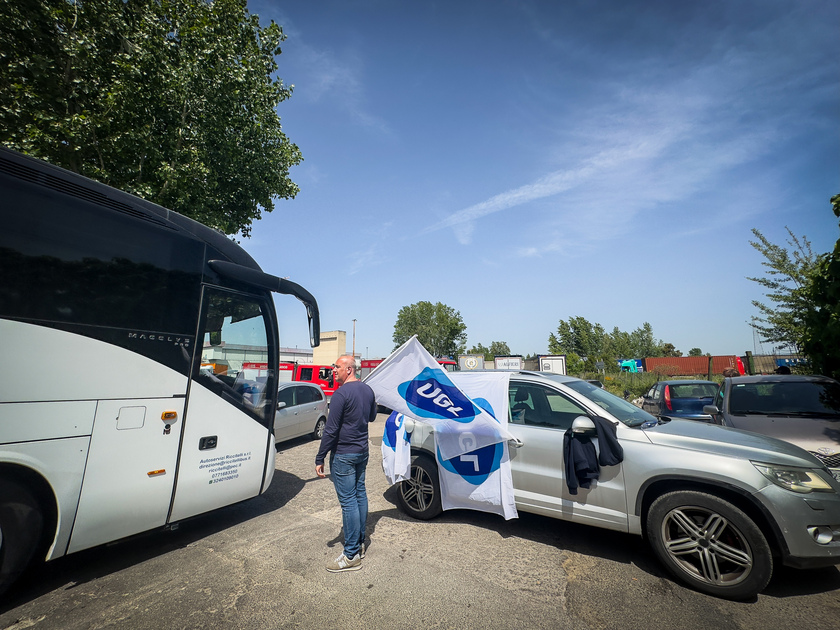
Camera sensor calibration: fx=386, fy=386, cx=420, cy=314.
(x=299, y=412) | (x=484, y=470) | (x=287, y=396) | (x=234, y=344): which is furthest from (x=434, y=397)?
(x=299, y=412)

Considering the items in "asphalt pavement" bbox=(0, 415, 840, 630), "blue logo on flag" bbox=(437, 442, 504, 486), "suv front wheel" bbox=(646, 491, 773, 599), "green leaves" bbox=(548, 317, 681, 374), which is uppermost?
"green leaves" bbox=(548, 317, 681, 374)

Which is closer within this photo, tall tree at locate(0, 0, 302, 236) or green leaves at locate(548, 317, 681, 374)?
tall tree at locate(0, 0, 302, 236)

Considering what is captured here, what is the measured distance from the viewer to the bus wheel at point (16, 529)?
301cm

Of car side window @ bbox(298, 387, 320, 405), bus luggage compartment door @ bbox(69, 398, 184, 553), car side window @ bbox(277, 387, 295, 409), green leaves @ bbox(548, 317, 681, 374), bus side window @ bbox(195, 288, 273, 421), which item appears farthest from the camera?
green leaves @ bbox(548, 317, 681, 374)

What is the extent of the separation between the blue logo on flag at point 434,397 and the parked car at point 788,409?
3959mm

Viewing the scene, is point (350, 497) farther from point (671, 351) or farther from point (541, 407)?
point (671, 351)

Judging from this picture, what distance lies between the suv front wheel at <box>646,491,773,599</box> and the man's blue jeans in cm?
275

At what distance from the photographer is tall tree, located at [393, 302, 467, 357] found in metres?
67.7

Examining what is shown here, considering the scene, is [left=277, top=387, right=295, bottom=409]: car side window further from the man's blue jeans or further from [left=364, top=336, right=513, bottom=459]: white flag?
the man's blue jeans

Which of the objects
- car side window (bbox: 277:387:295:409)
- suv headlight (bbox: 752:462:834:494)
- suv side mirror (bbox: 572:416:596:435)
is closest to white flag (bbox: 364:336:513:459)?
suv side mirror (bbox: 572:416:596:435)

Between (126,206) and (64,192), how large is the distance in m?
0.50

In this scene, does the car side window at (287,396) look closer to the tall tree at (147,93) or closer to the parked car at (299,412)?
the parked car at (299,412)

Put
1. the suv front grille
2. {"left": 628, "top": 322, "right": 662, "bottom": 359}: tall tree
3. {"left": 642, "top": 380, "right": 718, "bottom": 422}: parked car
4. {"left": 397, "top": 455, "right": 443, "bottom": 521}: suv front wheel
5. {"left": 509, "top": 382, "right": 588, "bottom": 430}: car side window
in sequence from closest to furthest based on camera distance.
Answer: the suv front grille
{"left": 509, "top": 382, "right": 588, "bottom": 430}: car side window
{"left": 397, "top": 455, "right": 443, "bottom": 521}: suv front wheel
{"left": 642, "top": 380, "right": 718, "bottom": 422}: parked car
{"left": 628, "top": 322, "right": 662, "bottom": 359}: tall tree

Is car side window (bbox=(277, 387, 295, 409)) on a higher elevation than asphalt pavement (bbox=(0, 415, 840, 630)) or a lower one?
higher
